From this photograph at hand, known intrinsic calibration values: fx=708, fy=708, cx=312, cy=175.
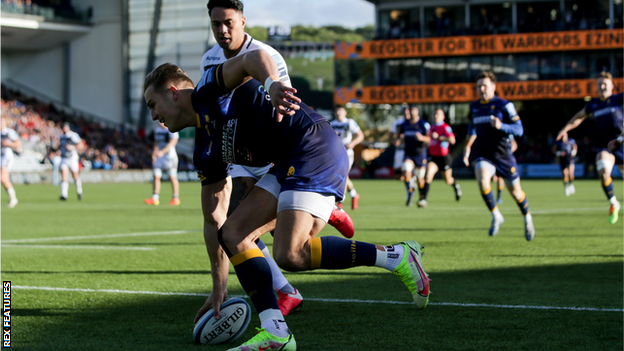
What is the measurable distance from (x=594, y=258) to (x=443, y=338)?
4072 mm

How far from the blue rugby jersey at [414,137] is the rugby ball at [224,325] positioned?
13.5 metres

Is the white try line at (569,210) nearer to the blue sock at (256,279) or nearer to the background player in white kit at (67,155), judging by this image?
the blue sock at (256,279)

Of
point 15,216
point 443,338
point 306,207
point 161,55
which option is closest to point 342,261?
point 306,207

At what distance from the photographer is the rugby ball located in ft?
13.0

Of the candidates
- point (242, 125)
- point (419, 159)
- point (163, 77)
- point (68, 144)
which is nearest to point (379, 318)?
point (242, 125)

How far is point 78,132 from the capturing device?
4781 centimetres

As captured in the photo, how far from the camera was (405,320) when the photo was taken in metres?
4.47

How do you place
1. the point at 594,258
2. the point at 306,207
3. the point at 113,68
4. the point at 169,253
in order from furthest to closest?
the point at 113,68 → the point at 169,253 → the point at 594,258 → the point at 306,207

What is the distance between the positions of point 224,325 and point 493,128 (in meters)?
6.74

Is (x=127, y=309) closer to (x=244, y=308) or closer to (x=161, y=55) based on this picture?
(x=244, y=308)

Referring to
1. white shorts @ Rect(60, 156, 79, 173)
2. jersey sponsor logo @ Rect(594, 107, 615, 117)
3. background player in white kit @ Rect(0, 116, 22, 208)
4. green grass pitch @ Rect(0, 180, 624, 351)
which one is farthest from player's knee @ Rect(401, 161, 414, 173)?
white shorts @ Rect(60, 156, 79, 173)

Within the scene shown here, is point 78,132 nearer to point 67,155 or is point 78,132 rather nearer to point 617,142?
point 67,155

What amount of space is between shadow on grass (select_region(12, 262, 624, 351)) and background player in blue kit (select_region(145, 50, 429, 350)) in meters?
0.44

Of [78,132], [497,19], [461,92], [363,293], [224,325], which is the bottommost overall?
[363,293]
